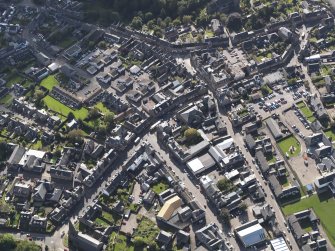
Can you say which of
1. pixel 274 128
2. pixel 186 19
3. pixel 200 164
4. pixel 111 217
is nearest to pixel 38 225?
pixel 111 217

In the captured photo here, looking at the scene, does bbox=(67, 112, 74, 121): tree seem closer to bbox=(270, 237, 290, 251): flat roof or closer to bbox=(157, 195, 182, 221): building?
bbox=(157, 195, 182, 221): building

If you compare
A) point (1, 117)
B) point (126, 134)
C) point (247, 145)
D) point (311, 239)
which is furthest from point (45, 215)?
point (311, 239)

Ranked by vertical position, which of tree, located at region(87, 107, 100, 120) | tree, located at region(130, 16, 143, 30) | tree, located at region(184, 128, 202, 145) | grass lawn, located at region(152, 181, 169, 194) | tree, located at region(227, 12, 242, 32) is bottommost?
grass lawn, located at region(152, 181, 169, 194)

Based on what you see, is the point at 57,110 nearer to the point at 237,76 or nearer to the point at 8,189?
the point at 8,189

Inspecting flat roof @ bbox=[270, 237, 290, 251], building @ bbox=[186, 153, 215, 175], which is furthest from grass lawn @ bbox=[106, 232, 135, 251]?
flat roof @ bbox=[270, 237, 290, 251]

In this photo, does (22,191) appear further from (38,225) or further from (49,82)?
(49,82)
